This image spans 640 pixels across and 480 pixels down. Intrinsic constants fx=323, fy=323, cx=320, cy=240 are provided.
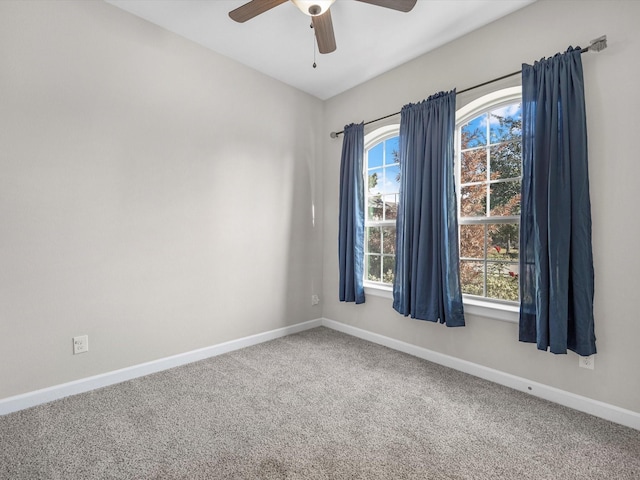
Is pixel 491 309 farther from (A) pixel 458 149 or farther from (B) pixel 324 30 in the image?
(B) pixel 324 30

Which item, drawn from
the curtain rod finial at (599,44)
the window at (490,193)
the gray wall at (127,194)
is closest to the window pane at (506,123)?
the window at (490,193)

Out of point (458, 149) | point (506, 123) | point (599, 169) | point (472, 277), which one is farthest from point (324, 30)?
point (472, 277)

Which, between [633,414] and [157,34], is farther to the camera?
[157,34]

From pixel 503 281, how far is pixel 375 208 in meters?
1.42

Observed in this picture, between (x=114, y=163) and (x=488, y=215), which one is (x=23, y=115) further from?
(x=488, y=215)

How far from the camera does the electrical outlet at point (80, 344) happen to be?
2195 mm

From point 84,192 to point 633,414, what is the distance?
3691mm

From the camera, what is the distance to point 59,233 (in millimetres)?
2123

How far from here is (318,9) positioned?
1831mm

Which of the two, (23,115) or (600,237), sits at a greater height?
(23,115)

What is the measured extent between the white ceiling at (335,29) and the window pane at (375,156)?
2.37ft

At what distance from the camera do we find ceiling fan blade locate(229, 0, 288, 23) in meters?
1.87

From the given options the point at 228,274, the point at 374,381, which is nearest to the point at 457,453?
the point at 374,381

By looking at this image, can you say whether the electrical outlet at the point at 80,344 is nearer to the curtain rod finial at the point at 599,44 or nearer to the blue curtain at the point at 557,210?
the blue curtain at the point at 557,210
